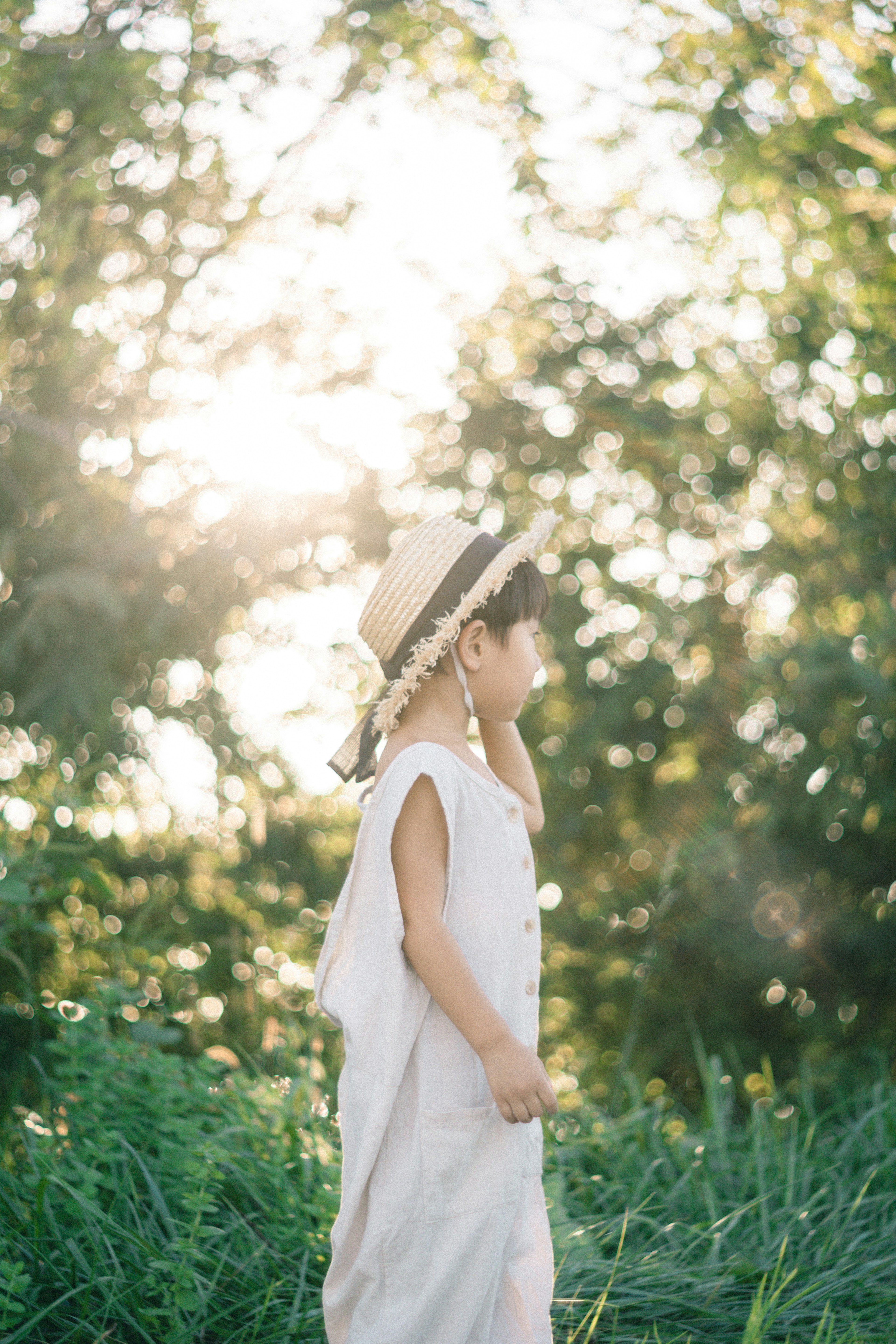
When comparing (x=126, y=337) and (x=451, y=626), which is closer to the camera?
(x=451, y=626)

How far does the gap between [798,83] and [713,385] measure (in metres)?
0.99

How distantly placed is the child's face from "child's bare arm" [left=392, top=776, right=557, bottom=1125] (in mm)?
227

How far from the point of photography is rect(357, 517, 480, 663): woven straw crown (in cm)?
185

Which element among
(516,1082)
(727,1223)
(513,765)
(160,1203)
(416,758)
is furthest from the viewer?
(727,1223)

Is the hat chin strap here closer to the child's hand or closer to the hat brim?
the hat brim

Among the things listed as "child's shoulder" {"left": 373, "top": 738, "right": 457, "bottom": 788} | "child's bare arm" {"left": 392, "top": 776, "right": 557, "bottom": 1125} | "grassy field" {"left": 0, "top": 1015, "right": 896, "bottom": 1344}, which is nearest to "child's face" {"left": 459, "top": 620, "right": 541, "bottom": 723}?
"child's shoulder" {"left": 373, "top": 738, "right": 457, "bottom": 788}

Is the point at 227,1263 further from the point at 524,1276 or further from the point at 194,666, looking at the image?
the point at 194,666

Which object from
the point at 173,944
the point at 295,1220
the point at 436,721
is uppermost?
the point at 436,721

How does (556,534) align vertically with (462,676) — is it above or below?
below

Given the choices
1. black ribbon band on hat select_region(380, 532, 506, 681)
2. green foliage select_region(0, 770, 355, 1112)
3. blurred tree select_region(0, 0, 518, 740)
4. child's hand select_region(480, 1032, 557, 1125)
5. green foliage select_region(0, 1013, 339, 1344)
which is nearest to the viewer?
child's hand select_region(480, 1032, 557, 1125)

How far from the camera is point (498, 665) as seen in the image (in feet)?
6.13

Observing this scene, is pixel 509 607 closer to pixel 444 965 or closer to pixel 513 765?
pixel 513 765

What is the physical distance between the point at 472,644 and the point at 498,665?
0.05m

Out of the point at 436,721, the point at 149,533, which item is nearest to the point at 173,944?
the point at 149,533
